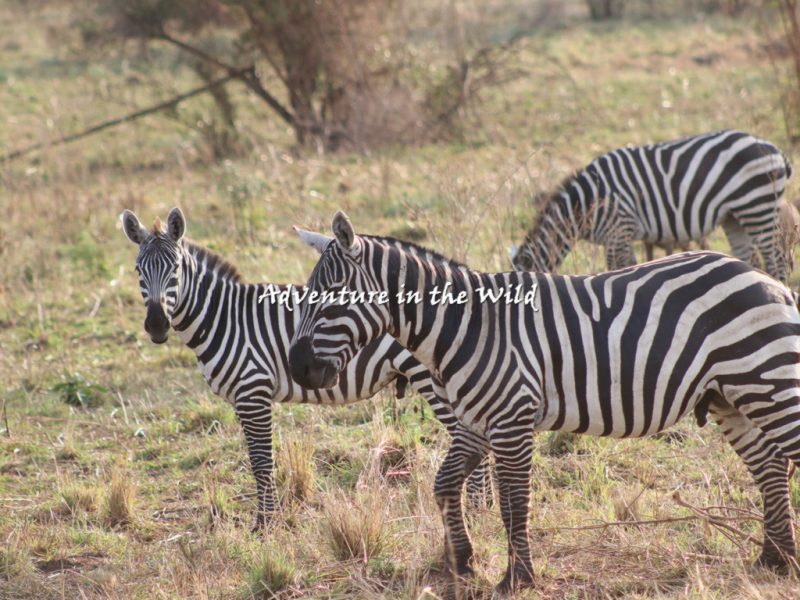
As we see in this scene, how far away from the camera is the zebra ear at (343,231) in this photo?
452 cm

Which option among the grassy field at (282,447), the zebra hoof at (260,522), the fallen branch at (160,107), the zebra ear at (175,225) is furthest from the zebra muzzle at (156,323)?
the fallen branch at (160,107)

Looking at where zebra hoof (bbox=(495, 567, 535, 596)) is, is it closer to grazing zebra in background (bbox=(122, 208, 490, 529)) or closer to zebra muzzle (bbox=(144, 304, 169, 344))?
grazing zebra in background (bbox=(122, 208, 490, 529))

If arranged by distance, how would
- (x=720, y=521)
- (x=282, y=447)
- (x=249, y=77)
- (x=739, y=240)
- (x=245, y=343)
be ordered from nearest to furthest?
1. (x=720, y=521)
2. (x=245, y=343)
3. (x=282, y=447)
4. (x=739, y=240)
5. (x=249, y=77)

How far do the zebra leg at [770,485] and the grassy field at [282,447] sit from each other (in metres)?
0.12

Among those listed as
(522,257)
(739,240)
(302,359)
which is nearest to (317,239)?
(302,359)

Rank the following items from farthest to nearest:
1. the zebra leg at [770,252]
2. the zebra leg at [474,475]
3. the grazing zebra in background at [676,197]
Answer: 1. the grazing zebra in background at [676,197]
2. the zebra leg at [770,252]
3. the zebra leg at [474,475]

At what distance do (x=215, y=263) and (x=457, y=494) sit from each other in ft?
8.82

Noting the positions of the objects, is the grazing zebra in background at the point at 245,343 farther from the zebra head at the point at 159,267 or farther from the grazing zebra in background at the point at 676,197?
the grazing zebra in background at the point at 676,197

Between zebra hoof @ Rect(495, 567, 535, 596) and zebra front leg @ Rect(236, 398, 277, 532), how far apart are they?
6.31ft

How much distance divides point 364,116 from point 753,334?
12.4 meters

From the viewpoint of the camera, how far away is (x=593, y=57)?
2289cm

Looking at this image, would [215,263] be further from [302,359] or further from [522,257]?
[522,257]

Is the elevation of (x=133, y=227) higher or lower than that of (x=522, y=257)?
higher

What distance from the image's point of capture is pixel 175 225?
21.1 ft
